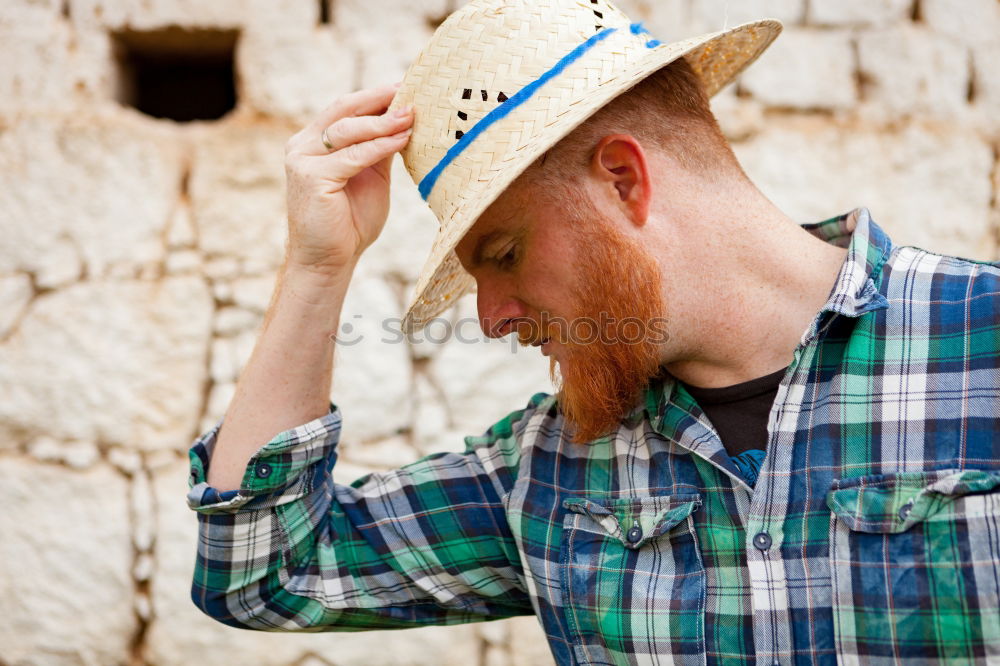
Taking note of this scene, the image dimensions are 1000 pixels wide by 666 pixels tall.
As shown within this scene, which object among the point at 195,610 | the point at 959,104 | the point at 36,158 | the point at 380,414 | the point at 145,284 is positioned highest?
the point at 959,104

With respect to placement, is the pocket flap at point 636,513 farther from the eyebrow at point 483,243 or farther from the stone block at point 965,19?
the stone block at point 965,19

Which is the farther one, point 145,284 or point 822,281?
point 145,284

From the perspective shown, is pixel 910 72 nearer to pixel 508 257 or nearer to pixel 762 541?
pixel 508 257

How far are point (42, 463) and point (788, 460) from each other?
2.18 m

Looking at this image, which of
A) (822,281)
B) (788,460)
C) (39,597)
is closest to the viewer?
(788,460)

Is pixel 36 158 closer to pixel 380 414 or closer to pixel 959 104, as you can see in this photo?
pixel 380 414

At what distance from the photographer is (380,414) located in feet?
8.68

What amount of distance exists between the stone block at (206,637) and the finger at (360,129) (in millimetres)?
1355

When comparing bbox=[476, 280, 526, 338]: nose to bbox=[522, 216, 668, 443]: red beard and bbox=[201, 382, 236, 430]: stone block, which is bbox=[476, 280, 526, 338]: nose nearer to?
bbox=[522, 216, 668, 443]: red beard

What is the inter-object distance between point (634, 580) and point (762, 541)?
0.24 meters

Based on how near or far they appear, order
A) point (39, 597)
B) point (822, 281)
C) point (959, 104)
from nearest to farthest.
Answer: point (822, 281) < point (39, 597) < point (959, 104)

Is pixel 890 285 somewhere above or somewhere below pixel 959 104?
below

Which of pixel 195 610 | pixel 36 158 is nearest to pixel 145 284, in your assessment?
pixel 36 158

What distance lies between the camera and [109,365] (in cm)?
256
